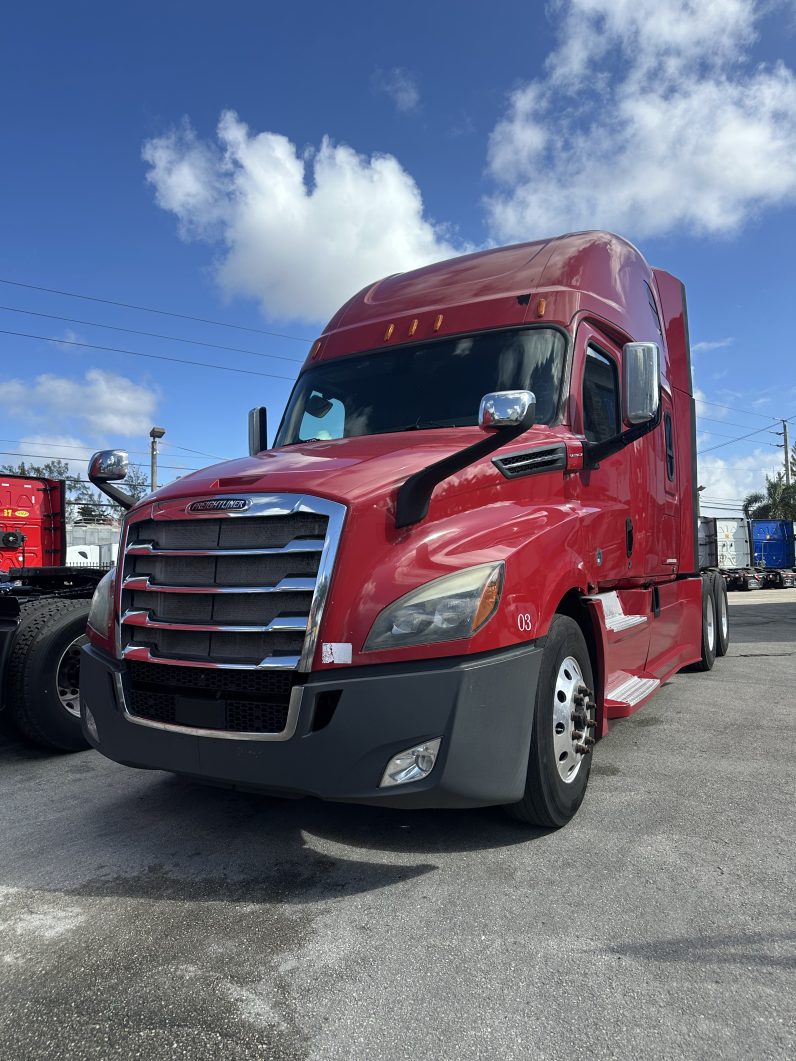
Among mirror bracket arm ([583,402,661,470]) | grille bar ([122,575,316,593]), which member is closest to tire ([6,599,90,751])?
grille bar ([122,575,316,593])

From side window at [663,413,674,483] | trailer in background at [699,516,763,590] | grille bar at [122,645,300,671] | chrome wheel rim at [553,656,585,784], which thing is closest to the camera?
grille bar at [122,645,300,671]

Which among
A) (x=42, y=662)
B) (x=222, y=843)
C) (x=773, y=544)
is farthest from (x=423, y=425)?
(x=773, y=544)

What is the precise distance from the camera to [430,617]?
288 cm

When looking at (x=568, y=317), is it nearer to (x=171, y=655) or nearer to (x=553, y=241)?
(x=553, y=241)

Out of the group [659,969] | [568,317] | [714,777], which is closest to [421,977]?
[659,969]

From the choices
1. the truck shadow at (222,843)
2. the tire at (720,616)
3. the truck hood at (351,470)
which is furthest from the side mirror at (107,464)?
the tire at (720,616)

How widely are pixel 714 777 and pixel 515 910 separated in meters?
2.11

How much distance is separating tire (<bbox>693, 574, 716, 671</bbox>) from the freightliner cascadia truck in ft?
12.4

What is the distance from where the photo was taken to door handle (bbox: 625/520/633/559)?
477 centimetres

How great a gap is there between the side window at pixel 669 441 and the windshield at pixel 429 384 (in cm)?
233

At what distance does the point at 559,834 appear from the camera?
343 centimetres

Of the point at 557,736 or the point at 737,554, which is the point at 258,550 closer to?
the point at 557,736

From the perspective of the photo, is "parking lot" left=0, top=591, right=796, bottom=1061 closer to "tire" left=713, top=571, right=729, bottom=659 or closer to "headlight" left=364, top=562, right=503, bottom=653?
"headlight" left=364, top=562, right=503, bottom=653

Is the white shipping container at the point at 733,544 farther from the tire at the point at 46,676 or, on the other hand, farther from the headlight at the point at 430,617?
the headlight at the point at 430,617
